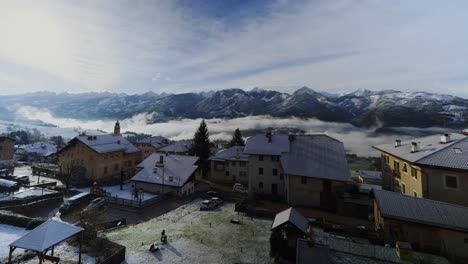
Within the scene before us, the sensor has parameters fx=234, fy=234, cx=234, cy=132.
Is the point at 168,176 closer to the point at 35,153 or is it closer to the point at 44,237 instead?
the point at 44,237

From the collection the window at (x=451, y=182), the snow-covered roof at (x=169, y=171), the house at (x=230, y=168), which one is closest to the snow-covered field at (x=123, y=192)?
the snow-covered roof at (x=169, y=171)

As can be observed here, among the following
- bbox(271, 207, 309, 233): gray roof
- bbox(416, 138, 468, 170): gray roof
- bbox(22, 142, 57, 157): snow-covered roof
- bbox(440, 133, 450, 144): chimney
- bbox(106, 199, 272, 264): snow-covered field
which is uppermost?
bbox(440, 133, 450, 144): chimney

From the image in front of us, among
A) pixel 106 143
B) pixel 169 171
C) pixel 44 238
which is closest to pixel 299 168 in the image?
pixel 169 171

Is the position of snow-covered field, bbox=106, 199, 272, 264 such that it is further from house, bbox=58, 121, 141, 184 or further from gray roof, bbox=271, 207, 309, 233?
house, bbox=58, 121, 141, 184

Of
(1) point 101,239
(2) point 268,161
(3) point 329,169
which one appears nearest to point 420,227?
(3) point 329,169

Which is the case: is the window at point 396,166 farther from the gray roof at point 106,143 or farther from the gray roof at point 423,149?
the gray roof at point 106,143

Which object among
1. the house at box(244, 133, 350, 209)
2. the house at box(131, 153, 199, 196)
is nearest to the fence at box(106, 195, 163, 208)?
the house at box(131, 153, 199, 196)
